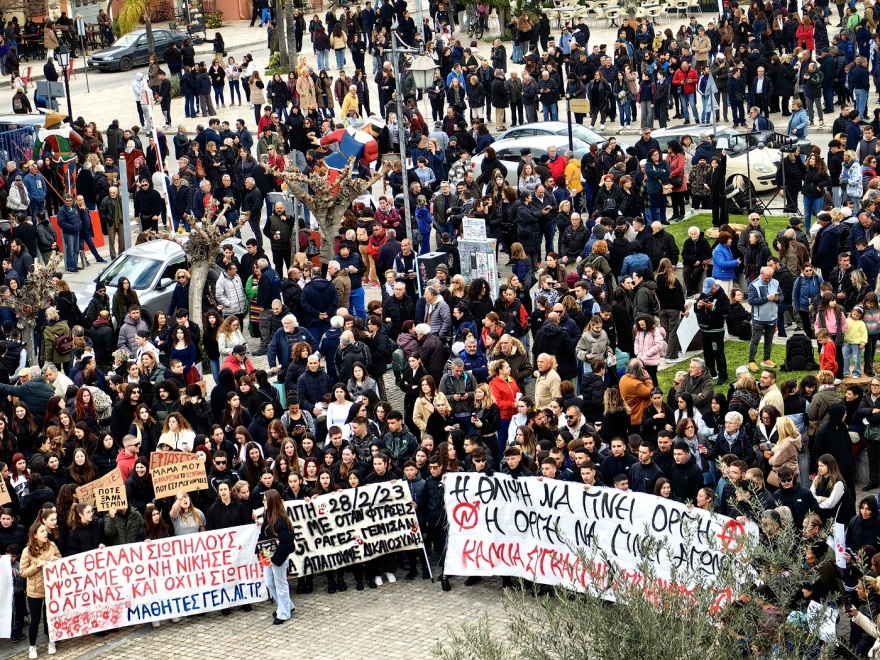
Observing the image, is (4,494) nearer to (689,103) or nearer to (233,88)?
(689,103)

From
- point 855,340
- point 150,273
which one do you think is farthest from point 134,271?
point 855,340

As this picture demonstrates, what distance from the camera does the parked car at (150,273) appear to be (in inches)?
972

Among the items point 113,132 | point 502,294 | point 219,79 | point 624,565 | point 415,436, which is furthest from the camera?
point 219,79

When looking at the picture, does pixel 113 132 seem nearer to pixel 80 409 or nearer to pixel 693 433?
pixel 80 409

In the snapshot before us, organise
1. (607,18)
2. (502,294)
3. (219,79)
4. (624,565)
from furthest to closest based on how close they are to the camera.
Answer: (607,18), (219,79), (502,294), (624,565)

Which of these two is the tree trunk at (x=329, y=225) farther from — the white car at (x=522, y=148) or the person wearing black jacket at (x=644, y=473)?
the person wearing black jacket at (x=644, y=473)

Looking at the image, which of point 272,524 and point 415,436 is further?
point 415,436

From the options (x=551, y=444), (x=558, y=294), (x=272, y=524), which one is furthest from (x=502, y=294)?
(x=272, y=524)

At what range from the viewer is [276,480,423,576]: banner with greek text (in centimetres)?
1653

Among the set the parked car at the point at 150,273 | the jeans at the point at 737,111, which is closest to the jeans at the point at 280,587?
the parked car at the point at 150,273

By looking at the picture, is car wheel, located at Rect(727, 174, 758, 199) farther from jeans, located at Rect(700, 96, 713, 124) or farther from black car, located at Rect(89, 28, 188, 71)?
black car, located at Rect(89, 28, 188, 71)

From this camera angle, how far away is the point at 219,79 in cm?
4209

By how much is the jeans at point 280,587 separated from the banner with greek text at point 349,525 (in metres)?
0.49

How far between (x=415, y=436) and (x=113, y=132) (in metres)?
19.0
